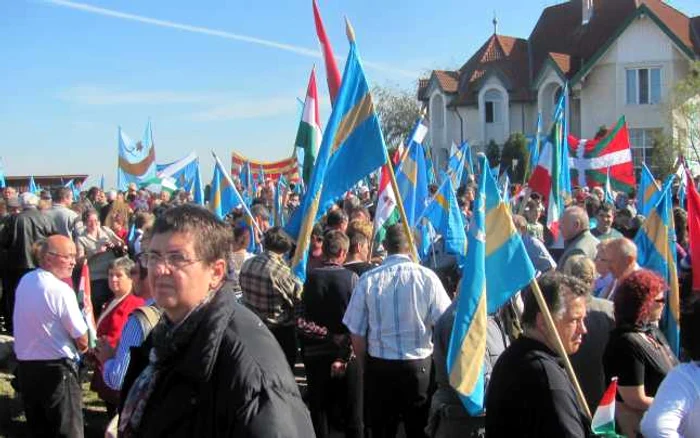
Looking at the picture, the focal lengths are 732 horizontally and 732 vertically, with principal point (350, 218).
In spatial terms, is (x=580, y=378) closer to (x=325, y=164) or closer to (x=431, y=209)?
(x=325, y=164)

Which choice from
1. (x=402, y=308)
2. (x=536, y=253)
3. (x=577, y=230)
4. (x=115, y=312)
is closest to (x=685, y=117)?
(x=536, y=253)

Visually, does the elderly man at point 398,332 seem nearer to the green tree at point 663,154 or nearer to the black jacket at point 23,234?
the black jacket at point 23,234

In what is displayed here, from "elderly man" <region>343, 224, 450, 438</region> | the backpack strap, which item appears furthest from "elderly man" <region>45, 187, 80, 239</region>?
the backpack strap

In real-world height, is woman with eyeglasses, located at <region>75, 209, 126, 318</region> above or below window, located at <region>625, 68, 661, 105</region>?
below

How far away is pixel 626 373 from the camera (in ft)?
12.2

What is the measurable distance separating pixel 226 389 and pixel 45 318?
3500 mm

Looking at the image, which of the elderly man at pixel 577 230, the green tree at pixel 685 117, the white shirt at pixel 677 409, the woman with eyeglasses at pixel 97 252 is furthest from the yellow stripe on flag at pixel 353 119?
the green tree at pixel 685 117

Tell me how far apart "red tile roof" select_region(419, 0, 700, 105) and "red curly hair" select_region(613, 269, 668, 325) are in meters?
35.0

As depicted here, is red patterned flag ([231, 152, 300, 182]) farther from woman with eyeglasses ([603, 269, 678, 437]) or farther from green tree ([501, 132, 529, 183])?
green tree ([501, 132, 529, 183])

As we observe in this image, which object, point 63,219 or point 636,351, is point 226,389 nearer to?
point 636,351

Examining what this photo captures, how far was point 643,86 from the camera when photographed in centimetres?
3597

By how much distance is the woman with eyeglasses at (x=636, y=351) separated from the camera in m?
3.71

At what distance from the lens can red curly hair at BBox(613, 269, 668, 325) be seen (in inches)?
151

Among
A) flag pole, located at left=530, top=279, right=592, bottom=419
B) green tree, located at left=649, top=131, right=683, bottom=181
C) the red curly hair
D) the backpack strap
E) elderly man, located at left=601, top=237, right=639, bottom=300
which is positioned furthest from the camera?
green tree, located at left=649, top=131, right=683, bottom=181
